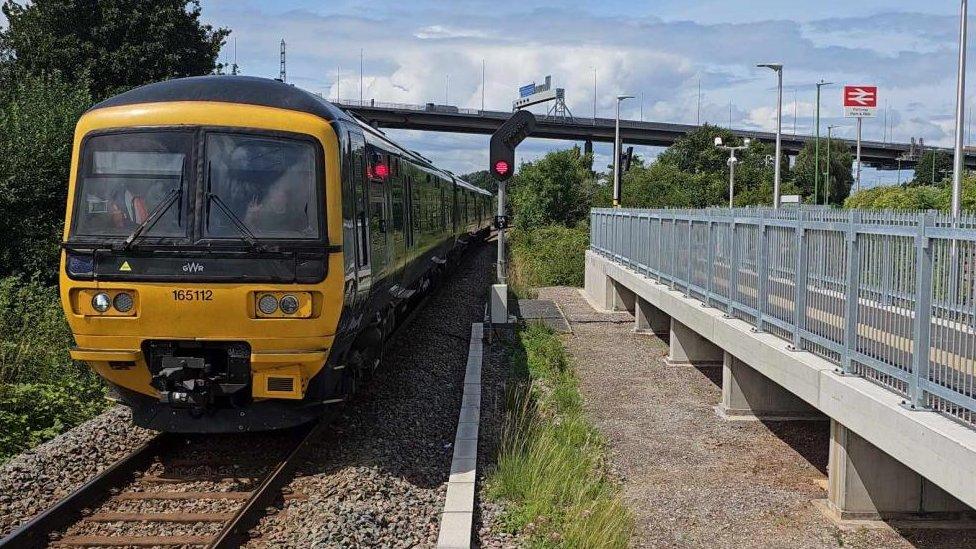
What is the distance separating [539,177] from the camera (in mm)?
35375

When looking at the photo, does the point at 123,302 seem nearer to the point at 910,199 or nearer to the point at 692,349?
the point at 692,349

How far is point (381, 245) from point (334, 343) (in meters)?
2.44

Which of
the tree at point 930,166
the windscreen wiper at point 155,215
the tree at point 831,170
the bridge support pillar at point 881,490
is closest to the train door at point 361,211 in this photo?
the windscreen wiper at point 155,215

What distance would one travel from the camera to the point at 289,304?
22.9 ft

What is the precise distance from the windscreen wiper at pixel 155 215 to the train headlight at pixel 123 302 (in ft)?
1.18

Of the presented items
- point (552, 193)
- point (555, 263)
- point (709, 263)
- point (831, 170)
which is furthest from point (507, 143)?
point (831, 170)

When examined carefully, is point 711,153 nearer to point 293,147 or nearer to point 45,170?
point 45,170

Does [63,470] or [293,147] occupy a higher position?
[293,147]

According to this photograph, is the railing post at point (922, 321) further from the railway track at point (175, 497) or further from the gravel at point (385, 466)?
the railway track at point (175, 497)

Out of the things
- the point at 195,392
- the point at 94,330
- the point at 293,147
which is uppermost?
the point at 293,147

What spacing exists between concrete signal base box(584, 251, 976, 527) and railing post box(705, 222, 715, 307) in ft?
0.57

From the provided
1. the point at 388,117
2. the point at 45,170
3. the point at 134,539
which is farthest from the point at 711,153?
the point at 134,539

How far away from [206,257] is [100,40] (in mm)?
22449

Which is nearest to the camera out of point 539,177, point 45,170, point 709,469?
point 709,469
